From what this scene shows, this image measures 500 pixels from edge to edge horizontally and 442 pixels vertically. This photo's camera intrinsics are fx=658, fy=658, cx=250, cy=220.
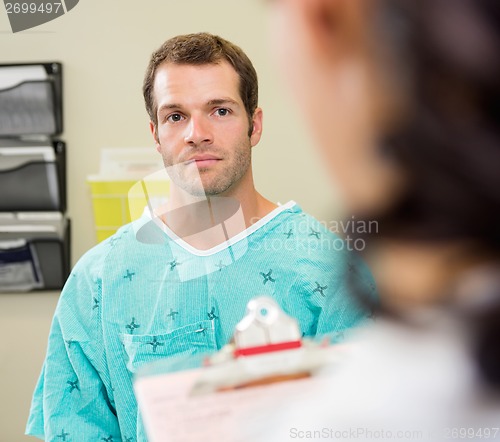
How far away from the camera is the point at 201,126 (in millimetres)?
978

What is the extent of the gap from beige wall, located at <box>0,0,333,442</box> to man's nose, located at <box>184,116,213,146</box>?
0.55 m

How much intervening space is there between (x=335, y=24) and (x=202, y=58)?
762 millimetres

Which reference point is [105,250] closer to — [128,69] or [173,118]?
[173,118]

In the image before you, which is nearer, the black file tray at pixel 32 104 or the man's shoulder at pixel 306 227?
the man's shoulder at pixel 306 227

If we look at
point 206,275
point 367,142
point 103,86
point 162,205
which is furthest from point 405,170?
point 103,86

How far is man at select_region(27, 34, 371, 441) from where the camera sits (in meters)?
0.92

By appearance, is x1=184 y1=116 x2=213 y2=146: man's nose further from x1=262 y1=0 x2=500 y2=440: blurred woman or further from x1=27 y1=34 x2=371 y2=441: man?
x1=262 y1=0 x2=500 y2=440: blurred woman
